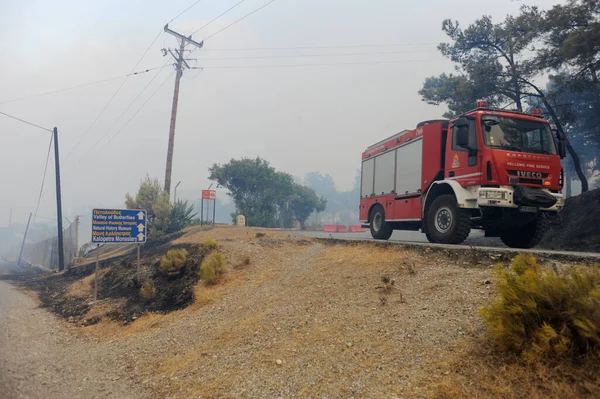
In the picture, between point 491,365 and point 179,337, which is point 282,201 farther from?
point 491,365

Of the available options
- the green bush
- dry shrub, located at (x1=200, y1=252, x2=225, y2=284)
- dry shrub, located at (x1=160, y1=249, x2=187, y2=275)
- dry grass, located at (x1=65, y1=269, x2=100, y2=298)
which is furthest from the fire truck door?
dry grass, located at (x1=65, y1=269, x2=100, y2=298)

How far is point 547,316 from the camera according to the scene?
4.16m

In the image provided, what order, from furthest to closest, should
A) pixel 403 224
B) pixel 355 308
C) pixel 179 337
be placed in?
pixel 403 224 → pixel 179 337 → pixel 355 308

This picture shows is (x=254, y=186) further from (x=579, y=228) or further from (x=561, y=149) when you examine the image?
(x=561, y=149)

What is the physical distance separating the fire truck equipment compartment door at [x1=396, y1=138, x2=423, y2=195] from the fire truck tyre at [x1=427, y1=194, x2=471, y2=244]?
1.28m

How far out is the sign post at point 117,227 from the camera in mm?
12773

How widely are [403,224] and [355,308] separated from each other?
251 inches

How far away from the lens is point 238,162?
158ft

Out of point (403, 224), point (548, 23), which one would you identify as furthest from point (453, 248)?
point (548, 23)

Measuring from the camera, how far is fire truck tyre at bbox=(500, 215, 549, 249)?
988 centimetres

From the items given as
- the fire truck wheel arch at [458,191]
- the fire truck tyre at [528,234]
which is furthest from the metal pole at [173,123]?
the fire truck tyre at [528,234]

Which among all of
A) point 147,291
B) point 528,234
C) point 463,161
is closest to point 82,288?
point 147,291

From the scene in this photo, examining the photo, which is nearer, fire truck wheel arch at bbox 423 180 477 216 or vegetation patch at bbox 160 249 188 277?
fire truck wheel arch at bbox 423 180 477 216

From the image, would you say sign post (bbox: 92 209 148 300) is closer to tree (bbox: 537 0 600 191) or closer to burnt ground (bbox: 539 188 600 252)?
burnt ground (bbox: 539 188 600 252)
